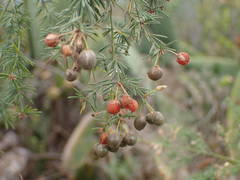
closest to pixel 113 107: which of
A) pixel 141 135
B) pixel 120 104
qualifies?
pixel 120 104

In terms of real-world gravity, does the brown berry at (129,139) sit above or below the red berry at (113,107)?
below

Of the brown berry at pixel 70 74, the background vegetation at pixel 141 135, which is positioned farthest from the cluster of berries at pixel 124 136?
the background vegetation at pixel 141 135

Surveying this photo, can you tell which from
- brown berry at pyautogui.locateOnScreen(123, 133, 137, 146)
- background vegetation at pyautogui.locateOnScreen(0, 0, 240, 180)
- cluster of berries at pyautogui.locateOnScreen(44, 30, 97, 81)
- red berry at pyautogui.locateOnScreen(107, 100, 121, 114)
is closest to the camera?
cluster of berries at pyautogui.locateOnScreen(44, 30, 97, 81)

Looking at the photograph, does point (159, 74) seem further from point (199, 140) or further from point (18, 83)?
point (199, 140)

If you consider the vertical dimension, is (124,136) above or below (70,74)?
below

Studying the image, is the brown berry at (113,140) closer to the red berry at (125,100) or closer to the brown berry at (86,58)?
the red berry at (125,100)

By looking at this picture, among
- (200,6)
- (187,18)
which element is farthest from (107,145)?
(187,18)

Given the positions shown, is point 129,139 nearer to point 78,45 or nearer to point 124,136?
point 124,136

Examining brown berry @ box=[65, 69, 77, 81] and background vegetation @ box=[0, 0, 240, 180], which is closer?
brown berry @ box=[65, 69, 77, 81]

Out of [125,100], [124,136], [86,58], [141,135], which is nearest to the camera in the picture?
[86,58]

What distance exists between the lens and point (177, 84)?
356 centimetres

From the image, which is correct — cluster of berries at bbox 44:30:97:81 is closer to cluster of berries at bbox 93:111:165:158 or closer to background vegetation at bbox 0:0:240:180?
cluster of berries at bbox 93:111:165:158

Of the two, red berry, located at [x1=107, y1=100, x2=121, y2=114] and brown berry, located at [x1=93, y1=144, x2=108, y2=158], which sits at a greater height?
red berry, located at [x1=107, y1=100, x2=121, y2=114]

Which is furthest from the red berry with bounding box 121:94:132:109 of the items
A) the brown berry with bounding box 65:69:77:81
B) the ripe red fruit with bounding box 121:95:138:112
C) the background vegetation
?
the background vegetation
